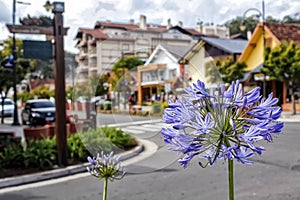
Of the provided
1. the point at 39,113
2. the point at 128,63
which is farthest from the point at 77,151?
the point at 39,113

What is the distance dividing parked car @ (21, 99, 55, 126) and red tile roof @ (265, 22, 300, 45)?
15340 mm

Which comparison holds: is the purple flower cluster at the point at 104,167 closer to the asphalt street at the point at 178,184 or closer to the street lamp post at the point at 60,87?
the asphalt street at the point at 178,184

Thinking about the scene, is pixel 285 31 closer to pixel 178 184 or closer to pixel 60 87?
pixel 60 87

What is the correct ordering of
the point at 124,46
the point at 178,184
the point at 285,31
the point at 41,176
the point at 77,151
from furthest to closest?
the point at 285,31, the point at 77,151, the point at 41,176, the point at 124,46, the point at 178,184

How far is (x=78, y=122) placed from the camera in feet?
26.5

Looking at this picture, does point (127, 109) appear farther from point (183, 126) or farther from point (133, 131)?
point (183, 126)

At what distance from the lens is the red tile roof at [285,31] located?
27.0 m

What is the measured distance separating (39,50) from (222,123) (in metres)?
7.19

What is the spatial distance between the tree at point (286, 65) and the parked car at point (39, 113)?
12011 millimetres

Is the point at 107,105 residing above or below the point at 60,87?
below

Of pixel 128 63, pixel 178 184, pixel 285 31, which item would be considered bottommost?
pixel 178 184

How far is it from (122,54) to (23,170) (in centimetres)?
295

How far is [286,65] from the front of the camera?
2173 centimetres

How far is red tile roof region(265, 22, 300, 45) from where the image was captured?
27047 millimetres
